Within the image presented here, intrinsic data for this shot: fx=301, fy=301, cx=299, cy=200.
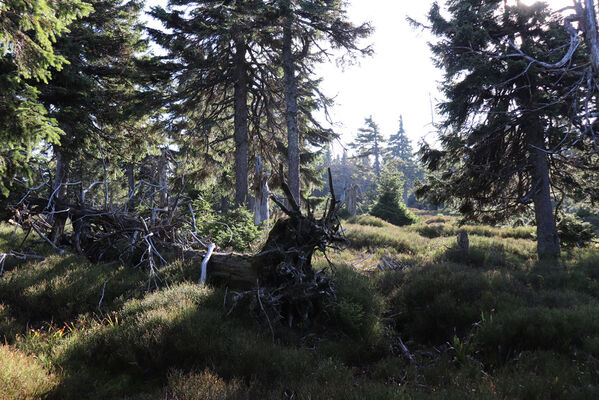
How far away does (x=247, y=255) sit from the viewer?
21.7ft

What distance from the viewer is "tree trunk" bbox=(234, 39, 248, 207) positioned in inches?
579

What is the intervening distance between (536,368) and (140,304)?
234 inches

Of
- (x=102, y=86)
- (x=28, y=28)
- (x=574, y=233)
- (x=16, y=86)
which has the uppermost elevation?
(x=102, y=86)

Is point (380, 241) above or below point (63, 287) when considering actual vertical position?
below

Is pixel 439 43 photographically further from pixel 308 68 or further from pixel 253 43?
pixel 253 43

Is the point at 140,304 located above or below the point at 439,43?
below

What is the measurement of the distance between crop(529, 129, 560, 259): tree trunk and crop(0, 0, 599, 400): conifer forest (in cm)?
7

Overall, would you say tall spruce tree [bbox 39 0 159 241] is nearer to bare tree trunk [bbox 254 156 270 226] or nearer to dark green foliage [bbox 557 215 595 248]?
bare tree trunk [bbox 254 156 270 226]

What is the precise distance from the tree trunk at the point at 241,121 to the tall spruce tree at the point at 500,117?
817cm

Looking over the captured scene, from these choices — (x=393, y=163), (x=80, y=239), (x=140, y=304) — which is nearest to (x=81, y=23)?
(x=80, y=239)

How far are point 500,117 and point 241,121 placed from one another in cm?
1078

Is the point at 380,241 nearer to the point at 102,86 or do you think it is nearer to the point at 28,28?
the point at 28,28

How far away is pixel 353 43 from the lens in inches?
539

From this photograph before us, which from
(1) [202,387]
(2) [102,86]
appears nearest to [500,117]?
(1) [202,387]
